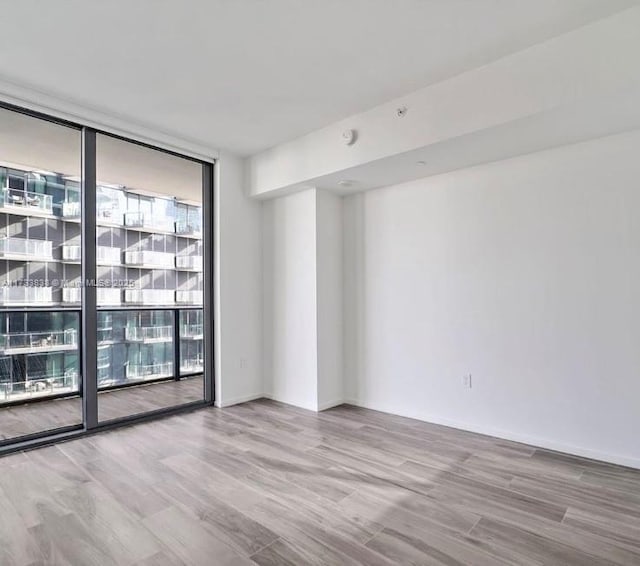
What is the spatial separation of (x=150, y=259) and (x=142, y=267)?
0.13 m

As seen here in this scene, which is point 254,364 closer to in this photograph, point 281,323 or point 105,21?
point 281,323

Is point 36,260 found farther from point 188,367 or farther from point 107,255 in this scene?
point 188,367

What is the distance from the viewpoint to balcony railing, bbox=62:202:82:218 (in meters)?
3.50

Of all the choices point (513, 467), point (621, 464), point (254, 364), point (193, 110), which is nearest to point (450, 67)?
point (193, 110)

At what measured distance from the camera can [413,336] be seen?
12.8 ft

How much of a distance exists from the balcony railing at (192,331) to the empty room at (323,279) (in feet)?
0.26

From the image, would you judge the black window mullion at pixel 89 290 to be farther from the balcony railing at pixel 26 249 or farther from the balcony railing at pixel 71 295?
the balcony railing at pixel 26 249

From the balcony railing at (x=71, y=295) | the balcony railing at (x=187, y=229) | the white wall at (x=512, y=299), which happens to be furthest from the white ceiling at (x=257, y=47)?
the balcony railing at (x=71, y=295)

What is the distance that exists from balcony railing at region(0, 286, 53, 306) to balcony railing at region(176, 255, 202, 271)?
1344 mm

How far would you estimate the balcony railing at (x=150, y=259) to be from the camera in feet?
13.5

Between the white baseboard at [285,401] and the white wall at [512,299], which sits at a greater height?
the white wall at [512,299]

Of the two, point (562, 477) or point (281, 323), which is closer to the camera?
point (562, 477)

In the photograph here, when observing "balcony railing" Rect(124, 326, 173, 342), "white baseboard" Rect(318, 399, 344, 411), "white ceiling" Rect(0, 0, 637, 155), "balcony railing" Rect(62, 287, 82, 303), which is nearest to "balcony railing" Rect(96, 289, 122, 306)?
"balcony railing" Rect(62, 287, 82, 303)

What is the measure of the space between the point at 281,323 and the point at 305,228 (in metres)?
1.10
